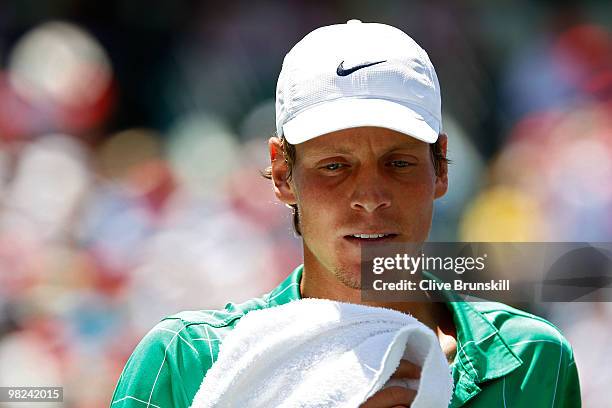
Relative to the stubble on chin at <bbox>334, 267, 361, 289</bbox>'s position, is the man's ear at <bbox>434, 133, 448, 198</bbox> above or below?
above

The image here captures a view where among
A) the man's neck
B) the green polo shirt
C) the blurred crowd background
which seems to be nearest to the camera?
the green polo shirt

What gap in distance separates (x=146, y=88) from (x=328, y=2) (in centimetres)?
69

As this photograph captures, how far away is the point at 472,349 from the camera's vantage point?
54.0 inches

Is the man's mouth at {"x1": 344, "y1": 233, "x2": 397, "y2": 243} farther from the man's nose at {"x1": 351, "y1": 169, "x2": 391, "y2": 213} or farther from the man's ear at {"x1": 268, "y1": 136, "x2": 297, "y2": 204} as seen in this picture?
the man's ear at {"x1": 268, "y1": 136, "x2": 297, "y2": 204}

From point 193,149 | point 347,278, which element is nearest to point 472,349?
point 347,278

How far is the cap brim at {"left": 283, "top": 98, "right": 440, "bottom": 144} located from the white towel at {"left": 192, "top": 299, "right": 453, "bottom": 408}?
11.5 inches

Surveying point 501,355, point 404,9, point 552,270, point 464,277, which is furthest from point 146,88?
point 501,355

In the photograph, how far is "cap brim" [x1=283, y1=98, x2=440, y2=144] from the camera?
4.40ft

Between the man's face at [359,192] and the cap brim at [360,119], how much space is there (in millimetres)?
29

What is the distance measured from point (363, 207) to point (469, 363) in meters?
0.27

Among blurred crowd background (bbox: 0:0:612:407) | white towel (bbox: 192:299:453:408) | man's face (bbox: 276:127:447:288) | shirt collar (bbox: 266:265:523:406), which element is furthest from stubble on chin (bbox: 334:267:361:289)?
blurred crowd background (bbox: 0:0:612:407)

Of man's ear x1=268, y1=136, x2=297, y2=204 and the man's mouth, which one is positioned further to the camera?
man's ear x1=268, y1=136, x2=297, y2=204

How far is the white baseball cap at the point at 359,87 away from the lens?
1354mm

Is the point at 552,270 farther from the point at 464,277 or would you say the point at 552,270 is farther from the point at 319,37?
the point at 319,37
